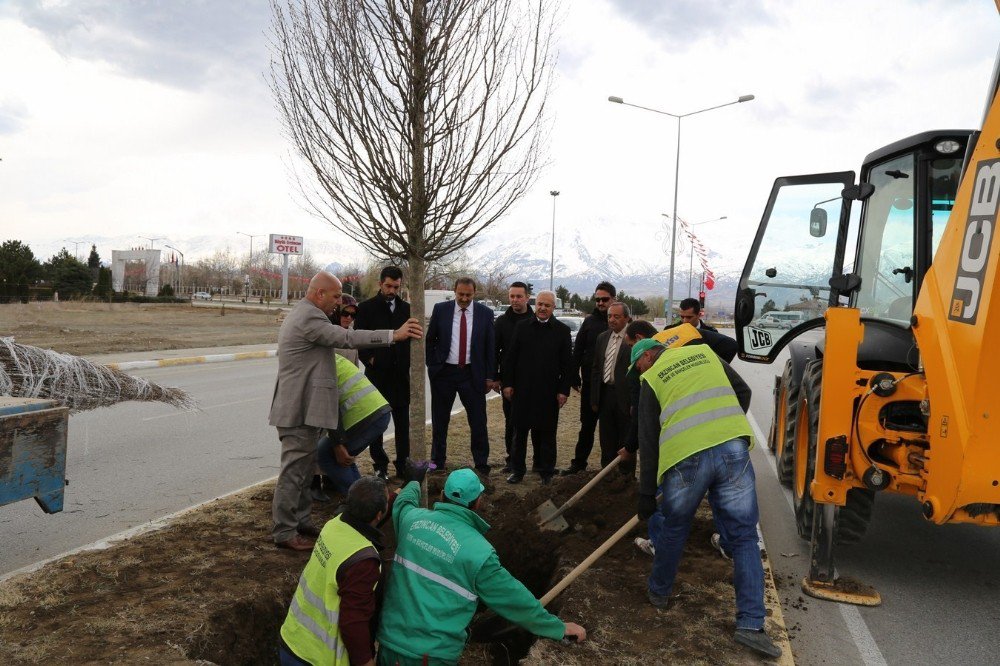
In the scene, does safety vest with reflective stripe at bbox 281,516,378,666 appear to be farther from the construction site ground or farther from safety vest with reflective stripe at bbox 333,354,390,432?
safety vest with reflective stripe at bbox 333,354,390,432

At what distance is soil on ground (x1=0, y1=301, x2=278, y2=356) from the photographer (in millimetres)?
20703

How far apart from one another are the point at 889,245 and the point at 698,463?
251 cm

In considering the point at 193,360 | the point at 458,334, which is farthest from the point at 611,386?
the point at 193,360

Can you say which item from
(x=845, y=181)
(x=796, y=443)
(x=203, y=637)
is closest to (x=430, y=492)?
(x=203, y=637)

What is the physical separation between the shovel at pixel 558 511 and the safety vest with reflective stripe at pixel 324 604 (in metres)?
2.76

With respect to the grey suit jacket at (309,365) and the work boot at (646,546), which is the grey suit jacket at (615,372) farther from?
the grey suit jacket at (309,365)

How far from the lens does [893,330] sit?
474cm

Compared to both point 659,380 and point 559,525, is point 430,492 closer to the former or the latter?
point 559,525

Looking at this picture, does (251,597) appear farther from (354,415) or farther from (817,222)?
(817,222)

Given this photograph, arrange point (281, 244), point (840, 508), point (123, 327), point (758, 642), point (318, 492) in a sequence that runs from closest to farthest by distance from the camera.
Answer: point (758, 642) < point (840, 508) < point (318, 492) < point (123, 327) < point (281, 244)

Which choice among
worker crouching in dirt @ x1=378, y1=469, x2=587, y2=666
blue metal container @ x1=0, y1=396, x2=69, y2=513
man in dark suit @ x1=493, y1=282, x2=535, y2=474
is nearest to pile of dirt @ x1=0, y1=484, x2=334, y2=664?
blue metal container @ x1=0, y1=396, x2=69, y2=513

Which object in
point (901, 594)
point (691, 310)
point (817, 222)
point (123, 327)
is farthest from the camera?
point (123, 327)

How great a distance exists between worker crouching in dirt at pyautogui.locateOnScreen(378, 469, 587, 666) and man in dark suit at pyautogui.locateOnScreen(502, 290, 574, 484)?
11.7 feet

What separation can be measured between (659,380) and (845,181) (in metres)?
2.62
